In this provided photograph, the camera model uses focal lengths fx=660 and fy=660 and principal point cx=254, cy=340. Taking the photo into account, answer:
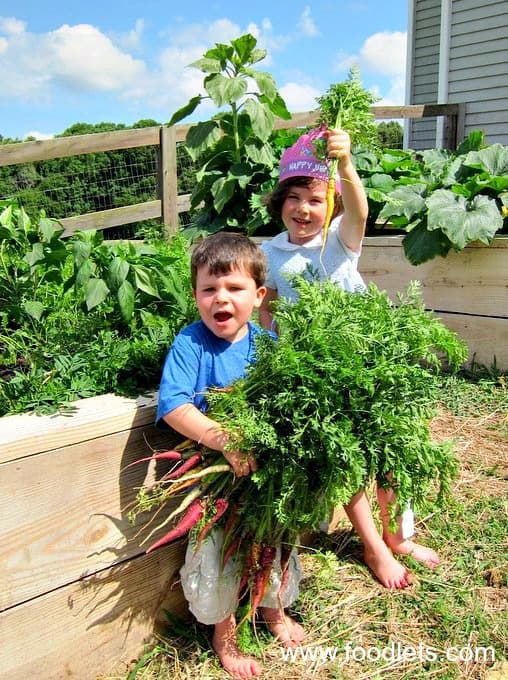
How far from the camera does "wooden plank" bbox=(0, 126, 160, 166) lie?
5.49 meters

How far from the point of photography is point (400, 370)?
169cm

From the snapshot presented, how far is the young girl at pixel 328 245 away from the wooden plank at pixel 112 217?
12.6ft

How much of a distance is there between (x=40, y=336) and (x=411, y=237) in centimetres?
256

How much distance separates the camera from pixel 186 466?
6.09ft

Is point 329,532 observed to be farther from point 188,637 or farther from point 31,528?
point 31,528

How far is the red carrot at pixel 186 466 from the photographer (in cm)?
185

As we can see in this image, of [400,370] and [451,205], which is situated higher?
[451,205]

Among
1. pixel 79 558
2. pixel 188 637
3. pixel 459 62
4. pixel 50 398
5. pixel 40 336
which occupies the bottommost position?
pixel 188 637

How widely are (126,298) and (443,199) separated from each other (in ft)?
8.25

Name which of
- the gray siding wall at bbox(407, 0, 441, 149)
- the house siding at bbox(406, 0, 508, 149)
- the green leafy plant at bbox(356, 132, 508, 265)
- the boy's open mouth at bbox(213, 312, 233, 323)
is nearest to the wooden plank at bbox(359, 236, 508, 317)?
the green leafy plant at bbox(356, 132, 508, 265)

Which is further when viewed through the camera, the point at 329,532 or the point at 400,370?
the point at 329,532

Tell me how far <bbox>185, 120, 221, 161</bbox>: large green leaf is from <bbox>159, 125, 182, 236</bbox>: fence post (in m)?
1.43

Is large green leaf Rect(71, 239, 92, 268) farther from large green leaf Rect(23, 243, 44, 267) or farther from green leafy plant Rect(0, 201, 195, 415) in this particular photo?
large green leaf Rect(23, 243, 44, 267)

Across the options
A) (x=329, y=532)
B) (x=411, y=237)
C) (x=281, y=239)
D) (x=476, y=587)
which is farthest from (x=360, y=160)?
(x=476, y=587)
